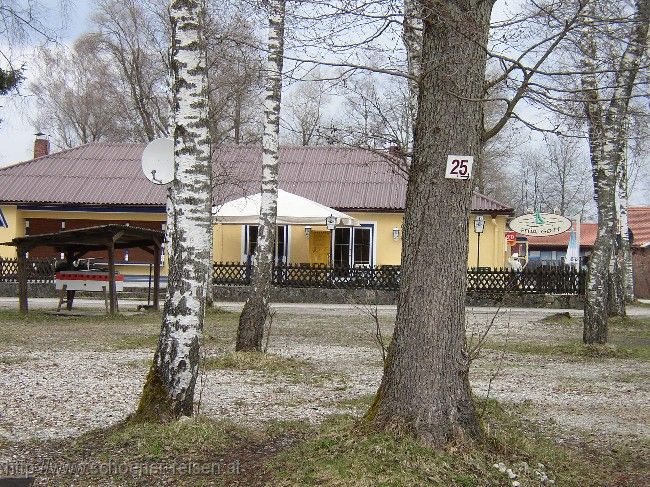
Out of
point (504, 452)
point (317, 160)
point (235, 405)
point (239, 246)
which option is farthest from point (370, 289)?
point (504, 452)

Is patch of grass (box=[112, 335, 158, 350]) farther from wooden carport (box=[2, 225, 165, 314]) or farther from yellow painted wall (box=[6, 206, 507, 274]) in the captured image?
yellow painted wall (box=[6, 206, 507, 274])

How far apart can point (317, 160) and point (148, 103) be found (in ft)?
26.5

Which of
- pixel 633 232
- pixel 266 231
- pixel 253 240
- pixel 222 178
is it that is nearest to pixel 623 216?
pixel 253 240

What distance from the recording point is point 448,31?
5730 millimetres

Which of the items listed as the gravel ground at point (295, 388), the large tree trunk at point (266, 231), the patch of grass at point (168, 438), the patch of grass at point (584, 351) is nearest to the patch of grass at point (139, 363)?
the gravel ground at point (295, 388)

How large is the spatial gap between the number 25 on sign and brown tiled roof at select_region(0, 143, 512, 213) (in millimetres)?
23529

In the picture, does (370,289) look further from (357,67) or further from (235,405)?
(357,67)

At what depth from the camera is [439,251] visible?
18.5ft


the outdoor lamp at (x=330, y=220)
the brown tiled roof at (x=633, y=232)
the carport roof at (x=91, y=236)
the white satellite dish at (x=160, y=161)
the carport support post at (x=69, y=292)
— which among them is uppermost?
the brown tiled roof at (x=633, y=232)

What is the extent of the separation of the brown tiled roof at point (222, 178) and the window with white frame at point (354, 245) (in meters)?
0.87

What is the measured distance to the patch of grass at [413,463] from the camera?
514 cm

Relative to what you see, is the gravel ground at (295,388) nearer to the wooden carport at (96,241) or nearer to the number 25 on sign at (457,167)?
the number 25 on sign at (457,167)

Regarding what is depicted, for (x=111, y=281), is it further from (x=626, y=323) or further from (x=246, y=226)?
(x=246, y=226)

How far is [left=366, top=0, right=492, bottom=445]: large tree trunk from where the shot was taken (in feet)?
18.3
